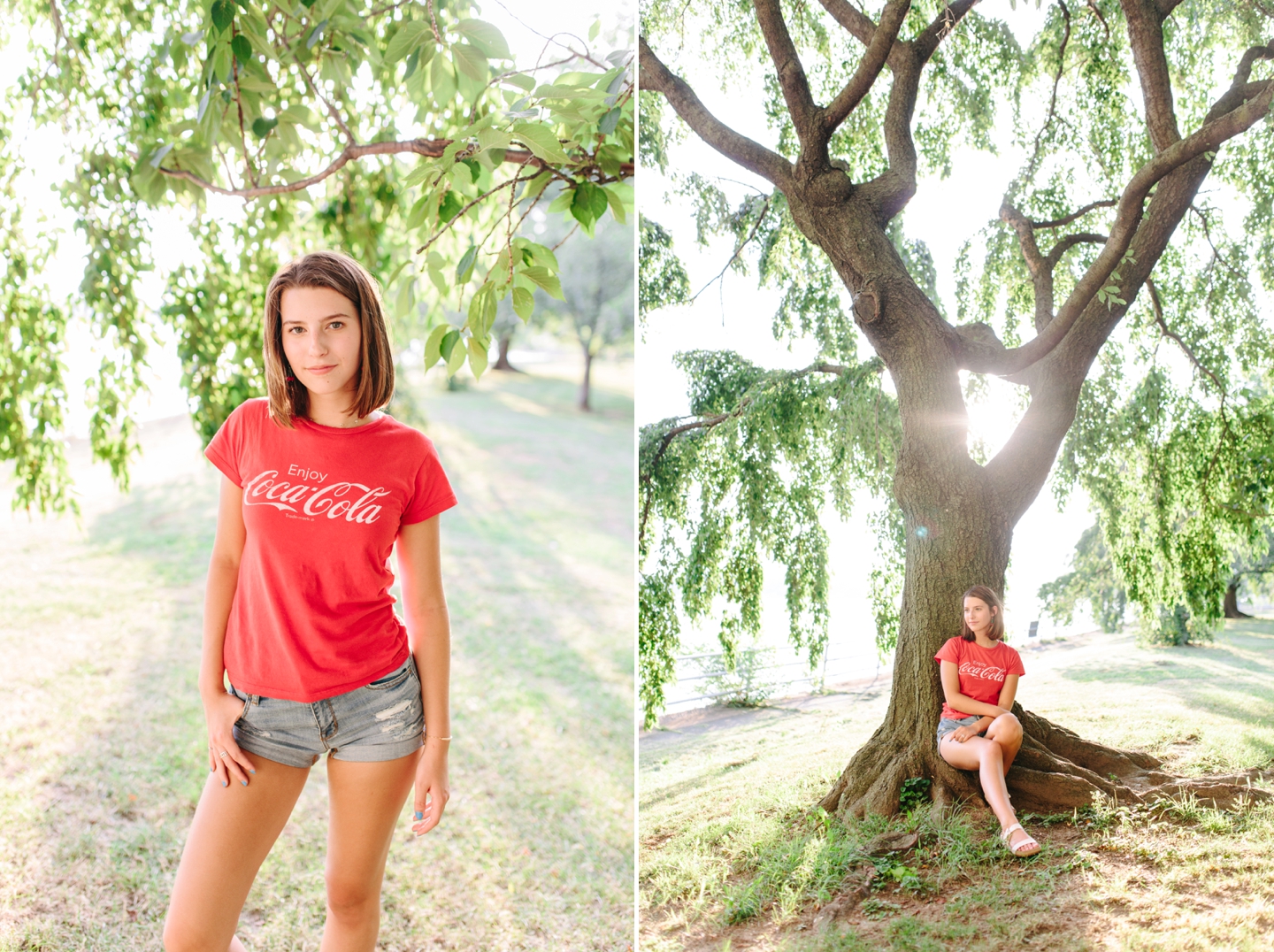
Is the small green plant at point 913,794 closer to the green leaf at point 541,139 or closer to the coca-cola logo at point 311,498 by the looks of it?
the coca-cola logo at point 311,498

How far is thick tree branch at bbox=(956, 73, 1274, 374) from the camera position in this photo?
4.90 ft

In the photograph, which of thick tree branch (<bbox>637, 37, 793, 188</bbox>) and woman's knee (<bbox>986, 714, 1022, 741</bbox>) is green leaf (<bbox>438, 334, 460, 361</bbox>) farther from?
woman's knee (<bbox>986, 714, 1022, 741</bbox>)

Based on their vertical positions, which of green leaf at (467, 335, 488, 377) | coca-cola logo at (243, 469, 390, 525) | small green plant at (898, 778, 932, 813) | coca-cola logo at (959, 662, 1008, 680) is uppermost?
green leaf at (467, 335, 488, 377)

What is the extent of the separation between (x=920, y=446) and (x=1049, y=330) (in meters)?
0.32

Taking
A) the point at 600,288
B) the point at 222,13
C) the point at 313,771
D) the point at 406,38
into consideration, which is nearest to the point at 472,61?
the point at 406,38

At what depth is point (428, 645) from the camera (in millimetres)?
1466

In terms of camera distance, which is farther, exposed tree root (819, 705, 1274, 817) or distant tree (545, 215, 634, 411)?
distant tree (545, 215, 634, 411)

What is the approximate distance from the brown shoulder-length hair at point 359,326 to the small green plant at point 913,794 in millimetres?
1177

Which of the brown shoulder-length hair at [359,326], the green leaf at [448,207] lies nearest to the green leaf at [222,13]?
the green leaf at [448,207]

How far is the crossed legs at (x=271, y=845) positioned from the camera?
1.30 metres

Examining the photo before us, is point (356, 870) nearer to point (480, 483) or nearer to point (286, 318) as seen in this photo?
A: point (286, 318)

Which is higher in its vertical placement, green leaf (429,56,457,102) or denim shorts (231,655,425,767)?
green leaf (429,56,457,102)

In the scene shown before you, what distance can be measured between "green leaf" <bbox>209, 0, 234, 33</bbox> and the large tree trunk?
7.15 feet

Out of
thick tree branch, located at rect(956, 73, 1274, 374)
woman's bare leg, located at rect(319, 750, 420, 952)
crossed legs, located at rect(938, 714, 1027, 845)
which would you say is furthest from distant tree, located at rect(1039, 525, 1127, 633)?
woman's bare leg, located at rect(319, 750, 420, 952)
